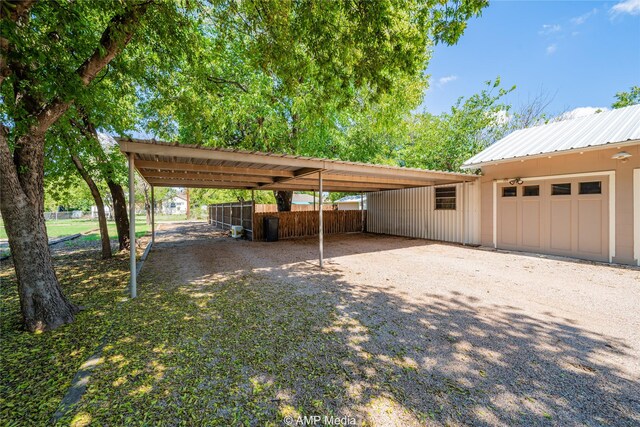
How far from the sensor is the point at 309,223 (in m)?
13.2

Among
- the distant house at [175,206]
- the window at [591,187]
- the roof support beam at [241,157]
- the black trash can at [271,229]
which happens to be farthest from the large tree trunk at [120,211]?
the distant house at [175,206]

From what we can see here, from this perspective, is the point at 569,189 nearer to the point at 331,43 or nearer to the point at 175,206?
the point at 331,43

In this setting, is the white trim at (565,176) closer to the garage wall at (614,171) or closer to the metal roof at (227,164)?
the garage wall at (614,171)

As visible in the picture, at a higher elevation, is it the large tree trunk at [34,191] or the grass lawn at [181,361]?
the large tree trunk at [34,191]

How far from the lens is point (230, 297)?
4324mm

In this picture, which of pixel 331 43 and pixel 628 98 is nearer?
pixel 331 43

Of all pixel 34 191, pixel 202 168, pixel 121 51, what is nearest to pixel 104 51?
pixel 121 51

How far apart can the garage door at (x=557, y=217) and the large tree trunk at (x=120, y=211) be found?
12383mm

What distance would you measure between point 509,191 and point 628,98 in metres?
15.8

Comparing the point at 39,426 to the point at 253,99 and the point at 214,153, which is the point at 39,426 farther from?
the point at 253,99

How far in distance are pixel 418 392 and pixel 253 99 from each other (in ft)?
28.5

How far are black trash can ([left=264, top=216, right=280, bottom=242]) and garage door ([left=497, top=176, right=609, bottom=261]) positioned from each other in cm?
856

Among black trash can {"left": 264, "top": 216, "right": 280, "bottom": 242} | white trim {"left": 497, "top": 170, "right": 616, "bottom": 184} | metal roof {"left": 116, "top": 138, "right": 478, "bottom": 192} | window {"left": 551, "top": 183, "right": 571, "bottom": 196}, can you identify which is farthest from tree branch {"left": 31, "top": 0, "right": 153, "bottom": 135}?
window {"left": 551, "top": 183, "right": 571, "bottom": 196}

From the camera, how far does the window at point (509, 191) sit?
27.2ft
